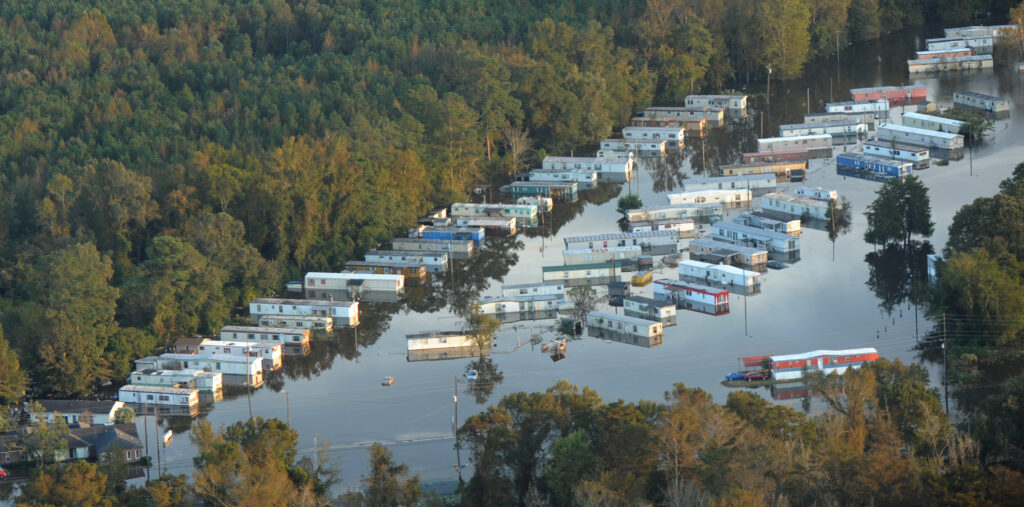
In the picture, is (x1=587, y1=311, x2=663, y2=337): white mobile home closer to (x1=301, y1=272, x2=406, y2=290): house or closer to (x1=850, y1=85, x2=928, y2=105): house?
(x1=301, y1=272, x2=406, y2=290): house

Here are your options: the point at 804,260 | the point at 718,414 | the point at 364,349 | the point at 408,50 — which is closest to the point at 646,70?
the point at 408,50

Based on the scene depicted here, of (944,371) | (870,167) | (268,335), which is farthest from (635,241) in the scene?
(944,371)

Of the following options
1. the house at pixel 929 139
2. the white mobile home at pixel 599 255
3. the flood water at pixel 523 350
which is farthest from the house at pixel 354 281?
the house at pixel 929 139

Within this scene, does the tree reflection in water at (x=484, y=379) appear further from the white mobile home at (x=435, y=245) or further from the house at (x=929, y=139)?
the house at (x=929, y=139)

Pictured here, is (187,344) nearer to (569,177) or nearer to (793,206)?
(569,177)

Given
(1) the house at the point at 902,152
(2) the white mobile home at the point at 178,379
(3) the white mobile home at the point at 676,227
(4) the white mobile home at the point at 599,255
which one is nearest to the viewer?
(2) the white mobile home at the point at 178,379

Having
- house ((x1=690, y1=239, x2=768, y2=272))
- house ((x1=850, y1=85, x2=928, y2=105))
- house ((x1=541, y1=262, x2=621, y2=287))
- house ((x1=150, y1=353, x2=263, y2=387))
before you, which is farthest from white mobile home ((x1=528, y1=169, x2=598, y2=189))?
house ((x1=150, y1=353, x2=263, y2=387))

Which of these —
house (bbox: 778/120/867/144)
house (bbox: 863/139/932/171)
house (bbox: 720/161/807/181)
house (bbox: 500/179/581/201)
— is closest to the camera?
house (bbox: 863/139/932/171)
